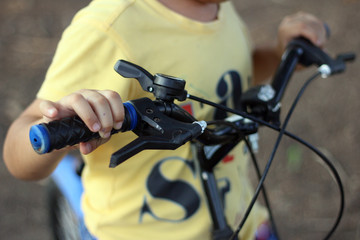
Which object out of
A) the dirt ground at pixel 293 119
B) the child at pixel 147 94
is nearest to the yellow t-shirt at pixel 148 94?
the child at pixel 147 94

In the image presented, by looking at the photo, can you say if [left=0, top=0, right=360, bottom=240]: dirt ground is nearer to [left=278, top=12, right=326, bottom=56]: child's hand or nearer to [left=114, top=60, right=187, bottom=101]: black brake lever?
[left=278, top=12, right=326, bottom=56]: child's hand

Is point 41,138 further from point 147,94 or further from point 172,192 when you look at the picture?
point 172,192

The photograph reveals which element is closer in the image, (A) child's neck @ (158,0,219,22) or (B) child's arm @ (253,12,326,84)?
(A) child's neck @ (158,0,219,22)

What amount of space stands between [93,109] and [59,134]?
8 centimetres

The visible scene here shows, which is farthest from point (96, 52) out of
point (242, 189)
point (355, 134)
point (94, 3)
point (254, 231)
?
point (355, 134)

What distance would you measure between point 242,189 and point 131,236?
1.29 ft

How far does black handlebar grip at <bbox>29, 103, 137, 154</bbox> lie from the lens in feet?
1.83

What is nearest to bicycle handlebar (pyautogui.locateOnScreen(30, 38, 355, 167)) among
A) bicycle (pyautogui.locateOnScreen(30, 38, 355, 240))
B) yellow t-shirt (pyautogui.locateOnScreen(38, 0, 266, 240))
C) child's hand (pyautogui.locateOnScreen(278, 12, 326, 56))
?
bicycle (pyautogui.locateOnScreen(30, 38, 355, 240))

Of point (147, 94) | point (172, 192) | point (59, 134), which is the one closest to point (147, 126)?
point (59, 134)

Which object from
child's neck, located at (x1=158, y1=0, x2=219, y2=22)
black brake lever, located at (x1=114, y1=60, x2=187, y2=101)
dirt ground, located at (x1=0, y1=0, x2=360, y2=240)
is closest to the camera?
black brake lever, located at (x1=114, y1=60, x2=187, y2=101)

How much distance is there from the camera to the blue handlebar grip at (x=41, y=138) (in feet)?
1.82

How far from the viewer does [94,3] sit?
973mm

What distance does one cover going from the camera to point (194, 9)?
42.8 inches

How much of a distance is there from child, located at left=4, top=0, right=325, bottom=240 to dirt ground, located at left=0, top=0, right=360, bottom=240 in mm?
1003
